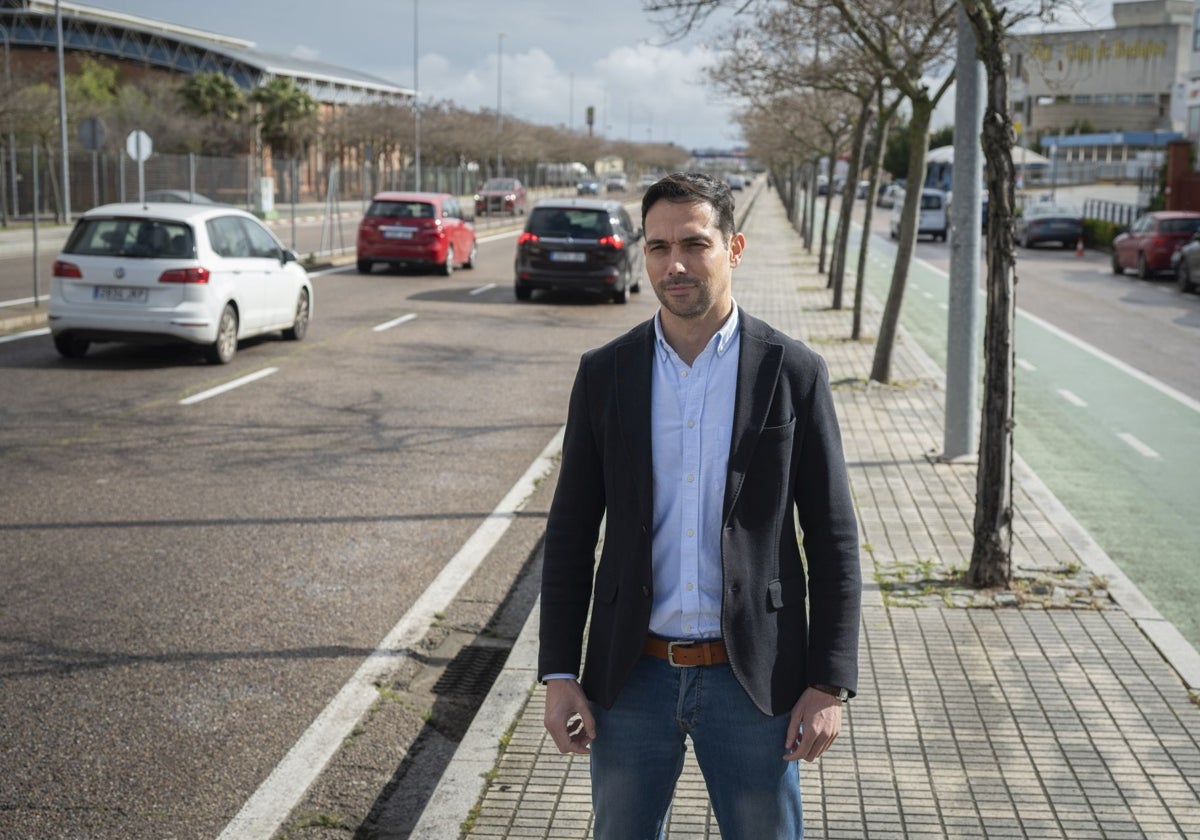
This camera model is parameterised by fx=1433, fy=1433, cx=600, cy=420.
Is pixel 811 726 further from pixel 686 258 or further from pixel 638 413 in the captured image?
pixel 686 258

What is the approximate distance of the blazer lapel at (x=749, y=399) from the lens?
2.71 m

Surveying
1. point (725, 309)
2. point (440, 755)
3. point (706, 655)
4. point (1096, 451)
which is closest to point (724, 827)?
point (706, 655)

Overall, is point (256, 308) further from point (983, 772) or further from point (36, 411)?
point (983, 772)

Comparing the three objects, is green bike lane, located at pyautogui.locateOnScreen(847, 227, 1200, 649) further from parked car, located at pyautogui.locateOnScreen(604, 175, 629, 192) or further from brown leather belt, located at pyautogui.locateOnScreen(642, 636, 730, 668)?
parked car, located at pyautogui.locateOnScreen(604, 175, 629, 192)

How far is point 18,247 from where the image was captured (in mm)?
32656

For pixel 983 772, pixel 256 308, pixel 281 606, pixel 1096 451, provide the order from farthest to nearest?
pixel 256 308
pixel 1096 451
pixel 281 606
pixel 983 772


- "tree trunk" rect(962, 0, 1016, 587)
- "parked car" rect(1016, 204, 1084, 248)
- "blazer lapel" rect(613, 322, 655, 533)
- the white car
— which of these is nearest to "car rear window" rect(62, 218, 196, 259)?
the white car

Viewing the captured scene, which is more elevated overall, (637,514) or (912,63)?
(912,63)

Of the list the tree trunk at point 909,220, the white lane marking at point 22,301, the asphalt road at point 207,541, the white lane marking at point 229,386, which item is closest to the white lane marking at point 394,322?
the asphalt road at point 207,541

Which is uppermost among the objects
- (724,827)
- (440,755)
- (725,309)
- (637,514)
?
(725,309)

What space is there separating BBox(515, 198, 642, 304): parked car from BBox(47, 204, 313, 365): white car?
27.3 ft

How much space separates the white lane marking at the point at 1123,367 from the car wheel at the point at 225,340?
31.0 ft

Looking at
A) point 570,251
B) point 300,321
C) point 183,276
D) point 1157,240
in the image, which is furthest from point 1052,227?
point 183,276

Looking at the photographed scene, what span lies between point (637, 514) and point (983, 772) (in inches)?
93.7
